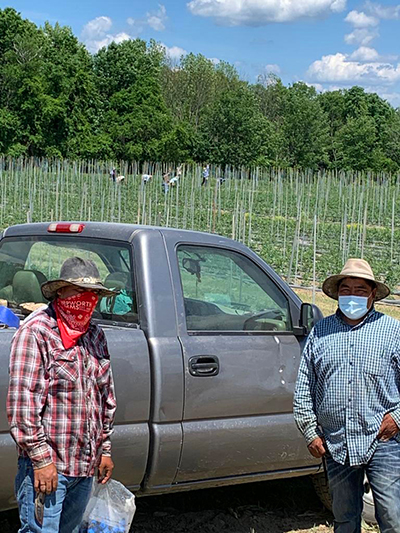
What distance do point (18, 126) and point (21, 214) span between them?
29.8 meters

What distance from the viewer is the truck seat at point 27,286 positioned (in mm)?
4695

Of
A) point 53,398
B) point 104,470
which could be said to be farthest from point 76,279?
point 104,470

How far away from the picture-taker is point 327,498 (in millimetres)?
5113

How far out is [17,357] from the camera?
2.93m

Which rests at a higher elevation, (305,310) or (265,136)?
(265,136)

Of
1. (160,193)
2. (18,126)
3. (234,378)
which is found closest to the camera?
(234,378)

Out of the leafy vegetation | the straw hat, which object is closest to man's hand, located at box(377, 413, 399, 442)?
the straw hat

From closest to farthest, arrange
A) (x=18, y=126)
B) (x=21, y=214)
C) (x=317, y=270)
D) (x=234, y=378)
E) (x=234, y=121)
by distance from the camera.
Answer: (x=234, y=378) < (x=317, y=270) < (x=21, y=214) < (x=18, y=126) < (x=234, y=121)

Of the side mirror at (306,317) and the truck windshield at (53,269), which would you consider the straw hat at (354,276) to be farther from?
the truck windshield at (53,269)

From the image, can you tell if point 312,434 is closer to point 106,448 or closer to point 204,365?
point 204,365

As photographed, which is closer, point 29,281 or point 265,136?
point 29,281

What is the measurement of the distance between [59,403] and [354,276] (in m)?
1.48

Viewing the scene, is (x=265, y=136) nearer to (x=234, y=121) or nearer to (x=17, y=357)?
(x=234, y=121)

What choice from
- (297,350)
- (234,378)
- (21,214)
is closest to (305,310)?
(297,350)
